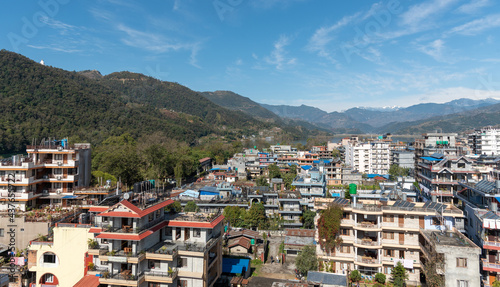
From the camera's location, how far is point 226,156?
93125 millimetres

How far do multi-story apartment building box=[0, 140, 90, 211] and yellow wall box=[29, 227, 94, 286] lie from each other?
6831 millimetres

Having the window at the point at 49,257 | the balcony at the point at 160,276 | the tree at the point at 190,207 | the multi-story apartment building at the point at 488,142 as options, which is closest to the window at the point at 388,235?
the balcony at the point at 160,276

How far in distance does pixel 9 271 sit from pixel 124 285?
8125mm

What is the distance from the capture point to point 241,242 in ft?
87.9

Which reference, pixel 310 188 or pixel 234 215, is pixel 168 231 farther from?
pixel 310 188

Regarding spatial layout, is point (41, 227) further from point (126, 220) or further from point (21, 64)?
point (21, 64)

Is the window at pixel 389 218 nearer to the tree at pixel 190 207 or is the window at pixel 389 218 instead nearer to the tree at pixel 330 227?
the tree at pixel 330 227

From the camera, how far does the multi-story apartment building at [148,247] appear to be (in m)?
14.8

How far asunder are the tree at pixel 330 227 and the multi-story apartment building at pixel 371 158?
5078 cm

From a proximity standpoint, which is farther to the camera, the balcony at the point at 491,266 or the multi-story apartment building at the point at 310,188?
the multi-story apartment building at the point at 310,188

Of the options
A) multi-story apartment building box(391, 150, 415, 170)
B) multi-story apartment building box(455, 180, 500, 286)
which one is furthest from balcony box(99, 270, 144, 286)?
multi-story apartment building box(391, 150, 415, 170)

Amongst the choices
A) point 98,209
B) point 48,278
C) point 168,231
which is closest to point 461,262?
point 168,231

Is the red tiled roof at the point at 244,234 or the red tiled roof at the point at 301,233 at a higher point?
the red tiled roof at the point at 244,234

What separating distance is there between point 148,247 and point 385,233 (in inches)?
640
